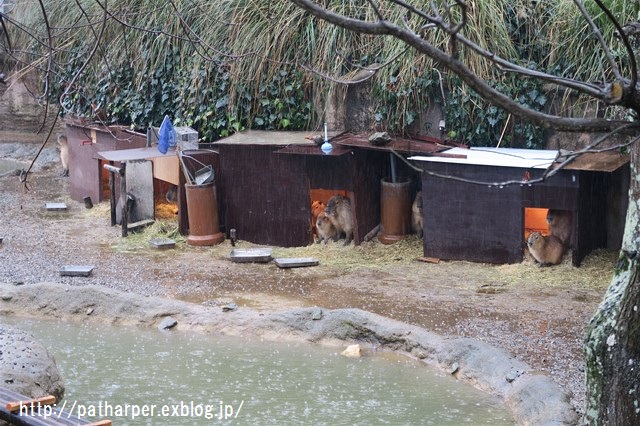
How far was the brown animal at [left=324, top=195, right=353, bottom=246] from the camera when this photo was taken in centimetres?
1112

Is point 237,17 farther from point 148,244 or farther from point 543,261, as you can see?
point 543,261

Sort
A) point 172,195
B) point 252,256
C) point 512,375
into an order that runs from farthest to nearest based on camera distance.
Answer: point 172,195 → point 252,256 → point 512,375

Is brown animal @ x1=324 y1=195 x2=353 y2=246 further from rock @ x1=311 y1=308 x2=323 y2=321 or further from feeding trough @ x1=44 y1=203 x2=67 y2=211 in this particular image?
feeding trough @ x1=44 y1=203 x2=67 y2=211

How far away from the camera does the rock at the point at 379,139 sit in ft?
34.2

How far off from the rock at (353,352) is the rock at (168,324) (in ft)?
5.34

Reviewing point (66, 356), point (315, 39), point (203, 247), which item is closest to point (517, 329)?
point (66, 356)

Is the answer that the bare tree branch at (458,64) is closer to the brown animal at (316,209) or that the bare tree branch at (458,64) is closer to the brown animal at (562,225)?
the brown animal at (562,225)

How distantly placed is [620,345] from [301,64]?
17.3 ft

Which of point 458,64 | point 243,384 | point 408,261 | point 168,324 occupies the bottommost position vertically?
→ point 243,384

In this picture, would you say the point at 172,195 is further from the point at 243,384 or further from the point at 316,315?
the point at 243,384

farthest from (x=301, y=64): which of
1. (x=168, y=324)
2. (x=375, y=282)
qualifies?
(x=168, y=324)

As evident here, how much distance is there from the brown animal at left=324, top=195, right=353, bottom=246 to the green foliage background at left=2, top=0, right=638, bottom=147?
44.5 inches

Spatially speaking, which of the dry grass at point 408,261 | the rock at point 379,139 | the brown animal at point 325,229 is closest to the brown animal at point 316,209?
the brown animal at point 325,229

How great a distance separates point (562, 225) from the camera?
32.7 feet
